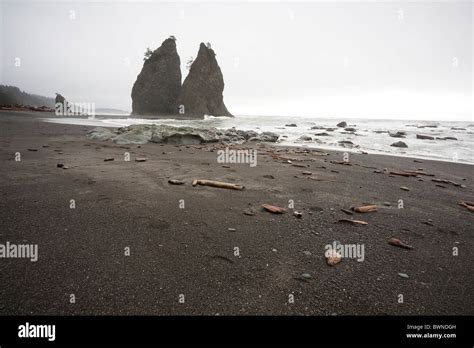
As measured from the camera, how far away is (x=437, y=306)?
166 centimetres

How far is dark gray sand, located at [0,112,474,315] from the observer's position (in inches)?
63.0

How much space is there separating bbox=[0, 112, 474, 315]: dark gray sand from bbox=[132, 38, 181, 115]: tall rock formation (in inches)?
2585

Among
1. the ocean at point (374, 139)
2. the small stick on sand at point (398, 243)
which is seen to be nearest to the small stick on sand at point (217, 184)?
the small stick on sand at point (398, 243)

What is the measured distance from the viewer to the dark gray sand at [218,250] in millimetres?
1601

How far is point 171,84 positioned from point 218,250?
2771 inches

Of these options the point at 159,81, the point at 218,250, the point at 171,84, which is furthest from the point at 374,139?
the point at 159,81

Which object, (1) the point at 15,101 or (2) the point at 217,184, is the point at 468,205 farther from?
(1) the point at 15,101

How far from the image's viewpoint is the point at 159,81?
64.3 meters

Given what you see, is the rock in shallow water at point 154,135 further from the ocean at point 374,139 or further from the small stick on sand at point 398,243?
the small stick on sand at point 398,243

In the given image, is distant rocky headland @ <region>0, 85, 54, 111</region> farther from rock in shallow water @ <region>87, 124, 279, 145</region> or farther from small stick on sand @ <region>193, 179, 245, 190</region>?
small stick on sand @ <region>193, 179, 245, 190</region>
